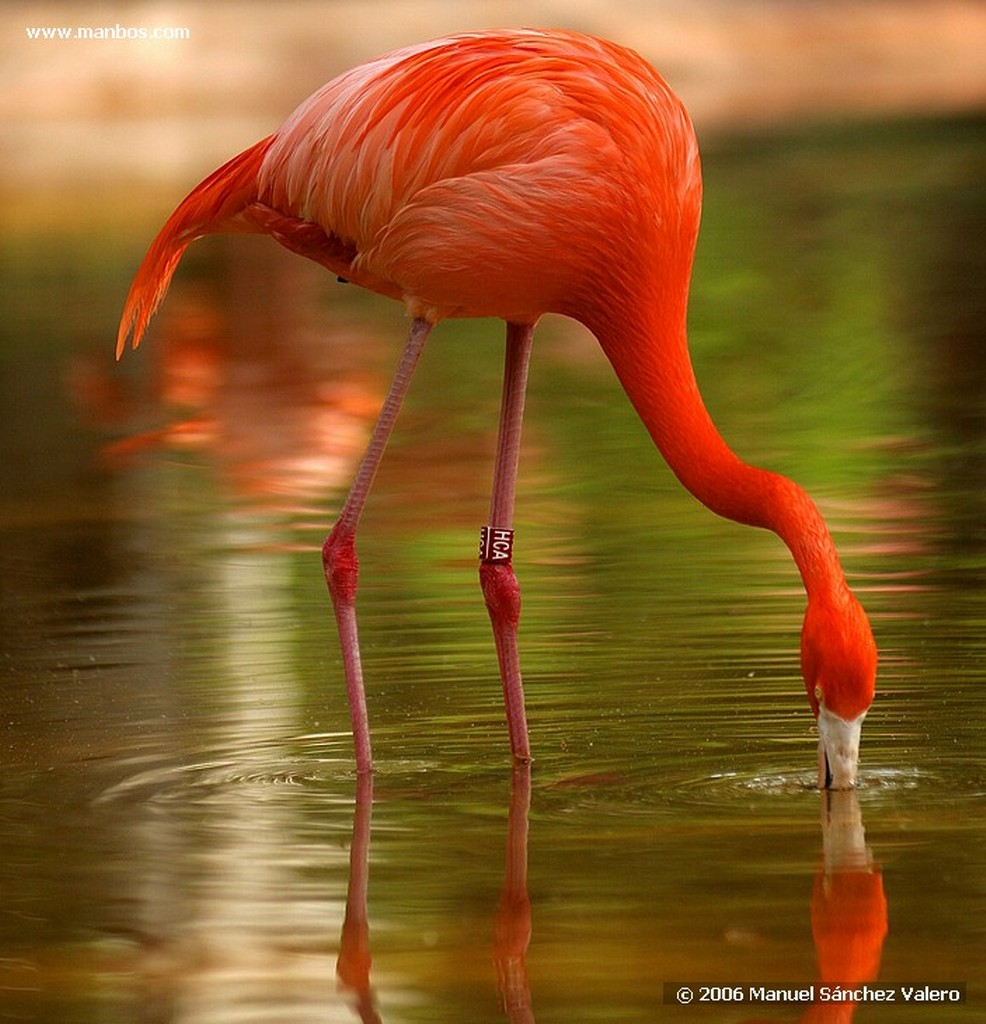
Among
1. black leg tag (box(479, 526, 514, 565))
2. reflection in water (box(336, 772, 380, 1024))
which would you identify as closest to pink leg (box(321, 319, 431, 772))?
reflection in water (box(336, 772, 380, 1024))

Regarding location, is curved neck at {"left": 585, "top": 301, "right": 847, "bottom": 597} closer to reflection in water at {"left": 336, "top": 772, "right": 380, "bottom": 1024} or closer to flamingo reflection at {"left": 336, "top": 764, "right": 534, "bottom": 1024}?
flamingo reflection at {"left": 336, "top": 764, "right": 534, "bottom": 1024}

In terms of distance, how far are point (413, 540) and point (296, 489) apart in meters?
1.49

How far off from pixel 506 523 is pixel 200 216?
1.13 meters

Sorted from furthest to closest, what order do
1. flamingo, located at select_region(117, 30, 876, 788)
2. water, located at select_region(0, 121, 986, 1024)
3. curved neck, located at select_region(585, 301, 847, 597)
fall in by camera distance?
flamingo, located at select_region(117, 30, 876, 788)
curved neck, located at select_region(585, 301, 847, 597)
water, located at select_region(0, 121, 986, 1024)

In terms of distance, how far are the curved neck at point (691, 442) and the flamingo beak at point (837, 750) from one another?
0.32 meters

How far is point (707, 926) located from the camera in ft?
15.6

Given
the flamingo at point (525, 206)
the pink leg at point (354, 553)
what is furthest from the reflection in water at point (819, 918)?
the flamingo at point (525, 206)

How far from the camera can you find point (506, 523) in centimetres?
689

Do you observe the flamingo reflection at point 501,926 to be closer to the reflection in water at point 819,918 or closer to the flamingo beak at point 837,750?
the reflection in water at point 819,918

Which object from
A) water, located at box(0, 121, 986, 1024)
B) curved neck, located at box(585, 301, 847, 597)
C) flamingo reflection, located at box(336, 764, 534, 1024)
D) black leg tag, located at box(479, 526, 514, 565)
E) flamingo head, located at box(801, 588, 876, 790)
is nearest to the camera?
flamingo reflection, located at box(336, 764, 534, 1024)

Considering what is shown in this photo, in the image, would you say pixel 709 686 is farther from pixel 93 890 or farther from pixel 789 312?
pixel 789 312

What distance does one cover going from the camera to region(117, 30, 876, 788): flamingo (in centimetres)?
620

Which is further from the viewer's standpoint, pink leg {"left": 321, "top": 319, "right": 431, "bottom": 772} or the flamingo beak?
pink leg {"left": 321, "top": 319, "right": 431, "bottom": 772}

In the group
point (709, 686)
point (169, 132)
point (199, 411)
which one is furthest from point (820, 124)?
point (709, 686)
